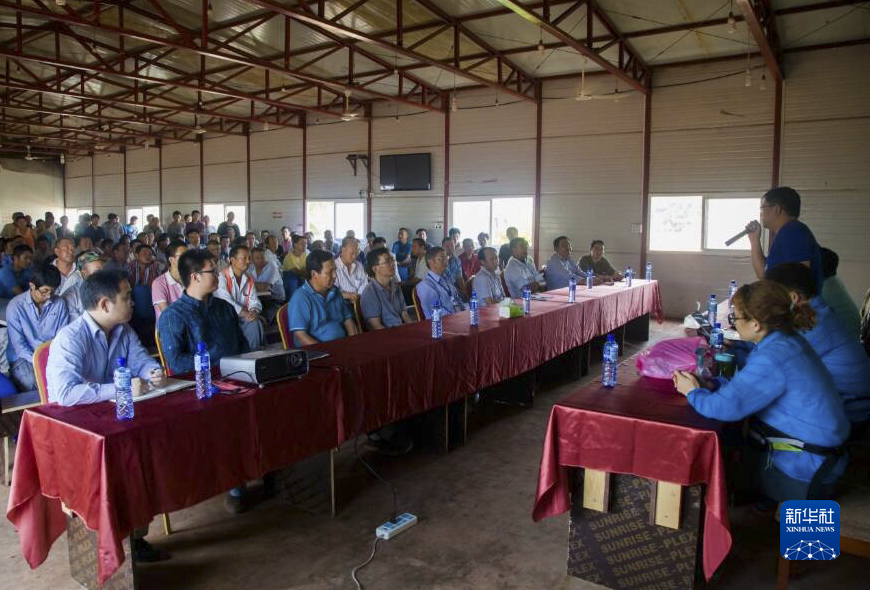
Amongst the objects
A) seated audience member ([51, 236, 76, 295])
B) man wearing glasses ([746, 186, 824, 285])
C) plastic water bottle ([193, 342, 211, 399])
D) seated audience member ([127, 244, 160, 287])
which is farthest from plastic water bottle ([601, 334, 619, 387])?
seated audience member ([127, 244, 160, 287])

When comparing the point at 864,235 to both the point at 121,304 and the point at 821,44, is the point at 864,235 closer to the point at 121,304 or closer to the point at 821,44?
the point at 821,44

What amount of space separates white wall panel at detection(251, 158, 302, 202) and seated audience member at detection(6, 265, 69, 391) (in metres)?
10.6

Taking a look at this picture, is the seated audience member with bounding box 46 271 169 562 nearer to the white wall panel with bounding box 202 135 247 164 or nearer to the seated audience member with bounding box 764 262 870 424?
the seated audience member with bounding box 764 262 870 424

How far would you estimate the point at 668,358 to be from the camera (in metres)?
2.83

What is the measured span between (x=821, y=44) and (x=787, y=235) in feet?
22.1

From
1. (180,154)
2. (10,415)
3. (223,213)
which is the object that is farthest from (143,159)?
(10,415)

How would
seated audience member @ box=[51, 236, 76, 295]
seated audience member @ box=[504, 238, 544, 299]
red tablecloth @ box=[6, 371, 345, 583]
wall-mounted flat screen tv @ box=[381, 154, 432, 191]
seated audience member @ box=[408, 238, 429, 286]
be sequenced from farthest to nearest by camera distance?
1. wall-mounted flat screen tv @ box=[381, 154, 432, 191]
2. seated audience member @ box=[408, 238, 429, 286]
3. seated audience member @ box=[504, 238, 544, 299]
4. seated audience member @ box=[51, 236, 76, 295]
5. red tablecloth @ box=[6, 371, 345, 583]

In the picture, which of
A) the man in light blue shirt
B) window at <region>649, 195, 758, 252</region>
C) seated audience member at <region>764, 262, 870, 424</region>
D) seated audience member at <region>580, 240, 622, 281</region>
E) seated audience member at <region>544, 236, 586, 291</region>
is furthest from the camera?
window at <region>649, 195, 758, 252</region>

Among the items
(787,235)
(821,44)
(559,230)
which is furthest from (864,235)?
(787,235)

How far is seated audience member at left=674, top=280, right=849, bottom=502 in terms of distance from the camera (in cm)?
225

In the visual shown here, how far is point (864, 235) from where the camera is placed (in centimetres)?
859

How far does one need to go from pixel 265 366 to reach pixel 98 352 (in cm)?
71

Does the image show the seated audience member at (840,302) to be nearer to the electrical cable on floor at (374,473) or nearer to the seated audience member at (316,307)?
the electrical cable on floor at (374,473)

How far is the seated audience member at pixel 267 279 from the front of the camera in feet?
23.5
